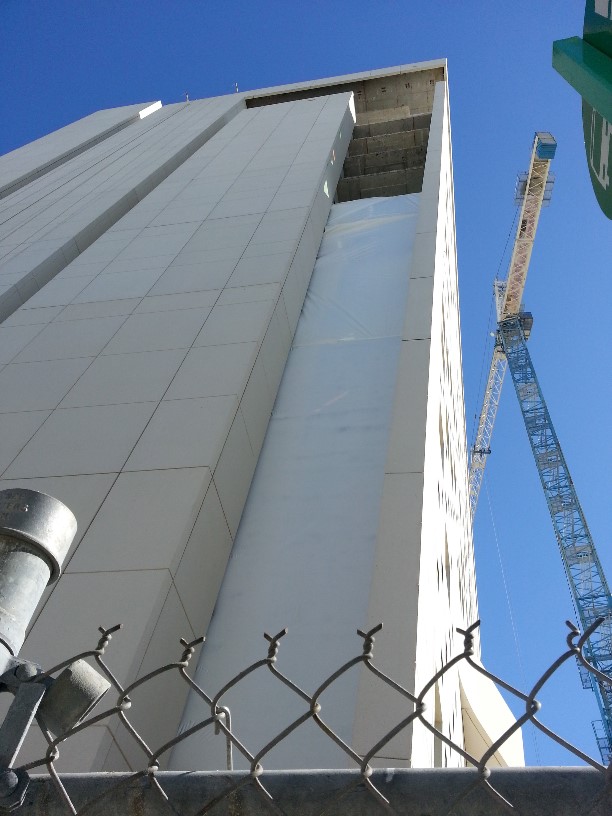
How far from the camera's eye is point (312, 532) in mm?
6293

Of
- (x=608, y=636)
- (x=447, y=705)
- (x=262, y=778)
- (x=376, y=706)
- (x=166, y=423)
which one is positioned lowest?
(x=608, y=636)

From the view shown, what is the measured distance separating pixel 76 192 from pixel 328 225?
5.68 m

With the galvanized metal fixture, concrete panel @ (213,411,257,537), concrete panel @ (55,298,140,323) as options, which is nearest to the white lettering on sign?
the galvanized metal fixture

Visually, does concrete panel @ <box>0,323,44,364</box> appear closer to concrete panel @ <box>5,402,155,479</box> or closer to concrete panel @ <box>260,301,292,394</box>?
concrete panel @ <box>5,402,155,479</box>

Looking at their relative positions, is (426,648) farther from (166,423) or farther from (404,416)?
(166,423)

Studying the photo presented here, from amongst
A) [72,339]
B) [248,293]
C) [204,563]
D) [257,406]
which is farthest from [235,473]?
[72,339]

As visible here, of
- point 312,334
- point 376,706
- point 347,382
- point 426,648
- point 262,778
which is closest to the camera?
point 262,778

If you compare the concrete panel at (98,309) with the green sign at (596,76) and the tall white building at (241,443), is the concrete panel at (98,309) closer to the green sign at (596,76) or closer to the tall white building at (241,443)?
the tall white building at (241,443)

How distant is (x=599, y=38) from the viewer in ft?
9.46

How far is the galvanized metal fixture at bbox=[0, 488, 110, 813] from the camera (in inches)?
66.6

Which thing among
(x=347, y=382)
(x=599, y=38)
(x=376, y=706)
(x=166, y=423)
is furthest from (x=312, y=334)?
(x=599, y=38)

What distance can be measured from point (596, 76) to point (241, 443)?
182 inches

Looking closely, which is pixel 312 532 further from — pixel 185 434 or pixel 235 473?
pixel 185 434

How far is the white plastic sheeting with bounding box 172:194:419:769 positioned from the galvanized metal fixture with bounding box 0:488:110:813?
10.1 feet
